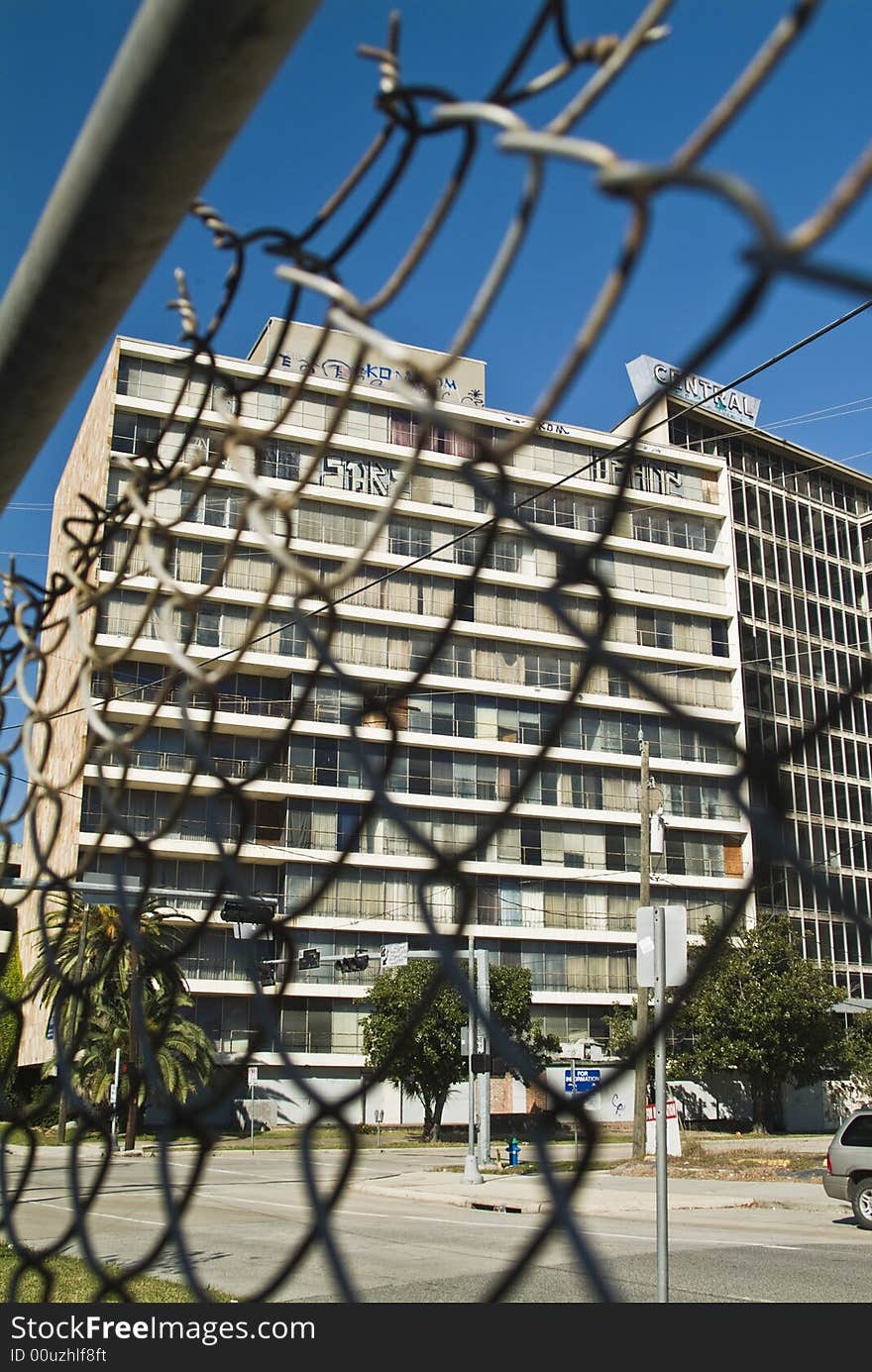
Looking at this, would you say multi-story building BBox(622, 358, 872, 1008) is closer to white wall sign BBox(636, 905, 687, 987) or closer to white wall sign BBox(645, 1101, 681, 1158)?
white wall sign BBox(645, 1101, 681, 1158)

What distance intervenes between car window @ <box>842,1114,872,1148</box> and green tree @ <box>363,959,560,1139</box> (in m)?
13.7

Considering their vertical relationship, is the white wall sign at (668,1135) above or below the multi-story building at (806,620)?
below

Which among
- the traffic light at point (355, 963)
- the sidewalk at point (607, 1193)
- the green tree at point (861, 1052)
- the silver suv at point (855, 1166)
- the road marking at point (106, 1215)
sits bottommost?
the sidewalk at point (607, 1193)

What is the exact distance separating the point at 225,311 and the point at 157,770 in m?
30.7

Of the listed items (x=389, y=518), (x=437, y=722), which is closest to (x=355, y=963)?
(x=437, y=722)

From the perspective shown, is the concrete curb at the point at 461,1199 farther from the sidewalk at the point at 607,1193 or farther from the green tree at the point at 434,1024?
the green tree at the point at 434,1024

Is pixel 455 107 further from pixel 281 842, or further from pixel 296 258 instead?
pixel 281 842

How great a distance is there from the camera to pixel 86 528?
1.45 m

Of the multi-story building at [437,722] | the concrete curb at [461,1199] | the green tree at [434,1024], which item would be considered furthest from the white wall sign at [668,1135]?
the multi-story building at [437,722]

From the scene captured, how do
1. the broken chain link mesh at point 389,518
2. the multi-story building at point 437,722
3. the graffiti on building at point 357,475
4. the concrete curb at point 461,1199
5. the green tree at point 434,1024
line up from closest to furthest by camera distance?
the broken chain link mesh at point 389,518 < the concrete curb at point 461,1199 < the green tree at point 434,1024 < the multi-story building at point 437,722 < the graffiti on building at point 357,475

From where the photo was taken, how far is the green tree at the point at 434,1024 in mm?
26984

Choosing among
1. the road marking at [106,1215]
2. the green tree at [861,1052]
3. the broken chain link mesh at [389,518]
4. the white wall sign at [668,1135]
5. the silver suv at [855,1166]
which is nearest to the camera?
the broken chain link mesh at [389,518]

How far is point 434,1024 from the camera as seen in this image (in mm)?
27484

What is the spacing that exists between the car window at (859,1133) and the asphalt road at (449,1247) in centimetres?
79
